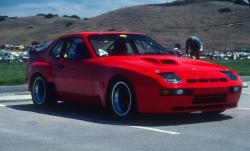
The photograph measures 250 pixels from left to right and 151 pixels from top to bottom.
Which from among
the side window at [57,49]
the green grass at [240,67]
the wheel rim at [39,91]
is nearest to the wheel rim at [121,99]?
the side window at [57,49]

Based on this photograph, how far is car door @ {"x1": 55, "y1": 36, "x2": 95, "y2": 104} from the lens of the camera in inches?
397

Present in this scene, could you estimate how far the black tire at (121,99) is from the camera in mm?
9305

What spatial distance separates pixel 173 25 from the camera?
245 ft

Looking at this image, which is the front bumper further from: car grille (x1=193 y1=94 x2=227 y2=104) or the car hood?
the car hood

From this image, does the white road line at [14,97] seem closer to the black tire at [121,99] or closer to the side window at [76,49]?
the side window at [76,49]

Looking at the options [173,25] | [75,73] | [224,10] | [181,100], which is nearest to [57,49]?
[75,73]

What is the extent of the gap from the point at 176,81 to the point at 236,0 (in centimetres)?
8385

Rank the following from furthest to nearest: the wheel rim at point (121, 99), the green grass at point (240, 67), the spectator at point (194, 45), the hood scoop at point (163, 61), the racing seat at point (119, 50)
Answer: the green grass at point (240, 67) < the spectator at point (194, 45) < the racing seat at point (119, 50) < the hood scoop at point (163, 61) < the wheel rim at point (121, 99)

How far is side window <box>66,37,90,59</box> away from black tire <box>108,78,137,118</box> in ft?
3.05

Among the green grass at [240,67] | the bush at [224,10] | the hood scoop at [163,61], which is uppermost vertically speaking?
the bush at [224,10]

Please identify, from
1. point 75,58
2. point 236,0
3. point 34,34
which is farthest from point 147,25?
point 75,58

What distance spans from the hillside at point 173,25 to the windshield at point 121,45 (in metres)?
51.0

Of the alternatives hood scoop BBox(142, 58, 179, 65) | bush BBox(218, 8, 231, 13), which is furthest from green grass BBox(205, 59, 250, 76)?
bush BBox(218, 8, 231, 13)

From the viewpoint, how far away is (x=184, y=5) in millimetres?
88625
